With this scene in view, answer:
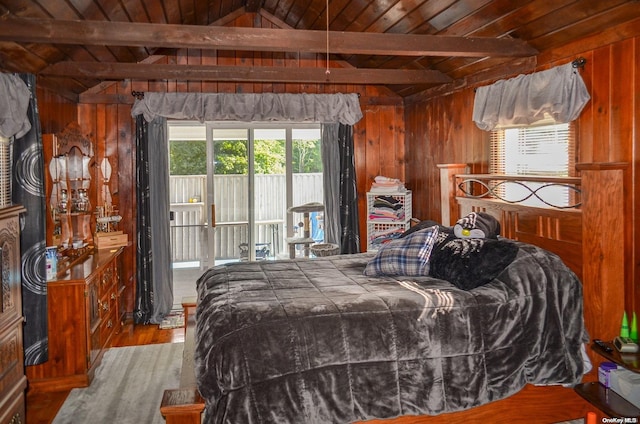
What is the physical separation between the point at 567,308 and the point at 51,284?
3.16 m

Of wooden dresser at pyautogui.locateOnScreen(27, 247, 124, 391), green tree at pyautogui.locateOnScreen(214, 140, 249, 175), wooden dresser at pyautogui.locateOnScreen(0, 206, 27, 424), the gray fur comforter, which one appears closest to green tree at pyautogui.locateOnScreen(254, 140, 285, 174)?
green tree at pyautogui.locateOnScreen(214, 140, 249, 175)

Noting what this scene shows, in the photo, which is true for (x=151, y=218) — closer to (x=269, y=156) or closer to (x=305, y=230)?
(x=269, y=156)

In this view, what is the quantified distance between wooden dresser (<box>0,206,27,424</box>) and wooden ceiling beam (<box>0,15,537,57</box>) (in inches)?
38.6

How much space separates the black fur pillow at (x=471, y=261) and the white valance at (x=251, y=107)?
2457 mm

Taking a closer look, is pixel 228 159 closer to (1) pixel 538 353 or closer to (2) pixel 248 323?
(2) pixel 248 323

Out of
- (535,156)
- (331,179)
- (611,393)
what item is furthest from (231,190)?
(611,393)

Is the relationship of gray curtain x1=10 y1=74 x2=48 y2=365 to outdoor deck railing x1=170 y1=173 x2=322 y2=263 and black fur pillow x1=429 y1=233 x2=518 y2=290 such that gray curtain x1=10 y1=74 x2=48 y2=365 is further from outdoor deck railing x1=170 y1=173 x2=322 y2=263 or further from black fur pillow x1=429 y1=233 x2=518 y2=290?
black fur pillow x1=429 y1=233 x2=518 y2=290

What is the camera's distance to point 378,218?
17.4 ft

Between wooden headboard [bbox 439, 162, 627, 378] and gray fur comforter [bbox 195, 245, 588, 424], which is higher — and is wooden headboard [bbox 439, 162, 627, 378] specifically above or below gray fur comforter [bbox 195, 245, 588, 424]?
above

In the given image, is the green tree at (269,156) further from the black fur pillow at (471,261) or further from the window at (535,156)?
the black fur pillow at (471,261)

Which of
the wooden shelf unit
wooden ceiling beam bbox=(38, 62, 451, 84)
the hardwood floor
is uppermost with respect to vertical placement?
wooden ceiling beam bbox=(38, 62, 451, 84)

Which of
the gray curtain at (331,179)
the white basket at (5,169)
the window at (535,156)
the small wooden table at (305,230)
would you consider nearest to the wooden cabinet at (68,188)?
the white basket at (5,169)

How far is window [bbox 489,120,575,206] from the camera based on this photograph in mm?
3322

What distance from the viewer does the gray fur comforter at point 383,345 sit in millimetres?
2297
